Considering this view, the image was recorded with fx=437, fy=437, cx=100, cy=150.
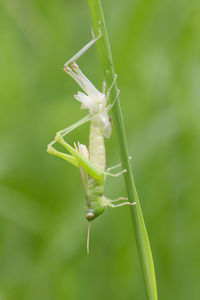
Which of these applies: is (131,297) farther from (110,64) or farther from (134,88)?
(110,64)

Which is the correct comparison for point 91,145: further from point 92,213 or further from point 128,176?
→ point 128,176

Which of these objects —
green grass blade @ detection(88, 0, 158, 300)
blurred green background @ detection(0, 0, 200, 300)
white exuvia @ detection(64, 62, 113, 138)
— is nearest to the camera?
green grass blade @ detection(88, 0, 158, 300)

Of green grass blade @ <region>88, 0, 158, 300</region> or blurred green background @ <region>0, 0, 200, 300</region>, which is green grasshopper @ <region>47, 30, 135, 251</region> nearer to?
green grass blade @ <region>88, 0, 158, 300</region>

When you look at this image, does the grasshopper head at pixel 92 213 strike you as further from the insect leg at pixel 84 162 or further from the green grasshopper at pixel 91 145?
the insect leg at pixel 84 162

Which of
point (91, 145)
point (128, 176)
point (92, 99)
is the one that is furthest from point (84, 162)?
point (128, 176)

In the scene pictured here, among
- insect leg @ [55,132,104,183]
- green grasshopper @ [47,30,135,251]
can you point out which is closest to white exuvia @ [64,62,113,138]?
green grasshopper @ [47,30,135,251]

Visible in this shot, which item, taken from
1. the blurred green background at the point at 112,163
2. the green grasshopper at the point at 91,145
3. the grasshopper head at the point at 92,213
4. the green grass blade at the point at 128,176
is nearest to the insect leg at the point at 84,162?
the green grasshopper at the point at 91,145
